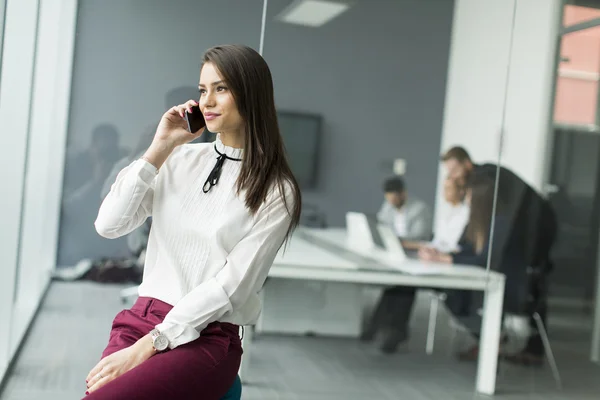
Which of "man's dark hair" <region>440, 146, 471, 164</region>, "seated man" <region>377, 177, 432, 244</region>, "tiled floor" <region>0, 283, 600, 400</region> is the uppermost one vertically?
"man's dark hair" <region>440, 146, 471, 164</region>

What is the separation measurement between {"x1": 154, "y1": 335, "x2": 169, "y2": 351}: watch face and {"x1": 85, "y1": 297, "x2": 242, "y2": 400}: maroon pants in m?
0.02

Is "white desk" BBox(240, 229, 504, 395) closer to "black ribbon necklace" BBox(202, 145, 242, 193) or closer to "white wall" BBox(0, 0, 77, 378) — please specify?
"white wall" BBox(0, 0, 77, 378)

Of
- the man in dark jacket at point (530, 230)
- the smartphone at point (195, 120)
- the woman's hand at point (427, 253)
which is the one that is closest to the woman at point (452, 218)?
the woman's hand at point (427, 253)

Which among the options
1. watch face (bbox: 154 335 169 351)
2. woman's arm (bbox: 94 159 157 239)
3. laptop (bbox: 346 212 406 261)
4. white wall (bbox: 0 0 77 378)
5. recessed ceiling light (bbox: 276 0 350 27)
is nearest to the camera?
watch face (bbox: 154 335 169 351)

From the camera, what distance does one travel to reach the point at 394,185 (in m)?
3.40

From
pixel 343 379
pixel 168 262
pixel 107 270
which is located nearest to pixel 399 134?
pixel 343 379

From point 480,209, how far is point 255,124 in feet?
6.15

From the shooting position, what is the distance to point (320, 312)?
11.1 ft

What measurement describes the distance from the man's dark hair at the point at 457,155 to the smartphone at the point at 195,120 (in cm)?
166

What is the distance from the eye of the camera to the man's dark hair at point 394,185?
3.39 metres

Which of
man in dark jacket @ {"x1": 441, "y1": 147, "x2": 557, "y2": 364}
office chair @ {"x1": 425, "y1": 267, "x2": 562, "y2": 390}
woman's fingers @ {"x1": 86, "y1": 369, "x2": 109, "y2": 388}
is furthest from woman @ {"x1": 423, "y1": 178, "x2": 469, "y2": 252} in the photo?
woman's fingers @ {"x1": 86, "y1": 369, "x2": 109, "y2": 388}

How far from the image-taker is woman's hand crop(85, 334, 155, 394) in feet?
5.72

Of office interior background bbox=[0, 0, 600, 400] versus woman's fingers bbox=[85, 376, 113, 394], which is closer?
woman's fingers bbox=[85, 376, 113, 394]

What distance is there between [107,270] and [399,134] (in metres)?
1.49
